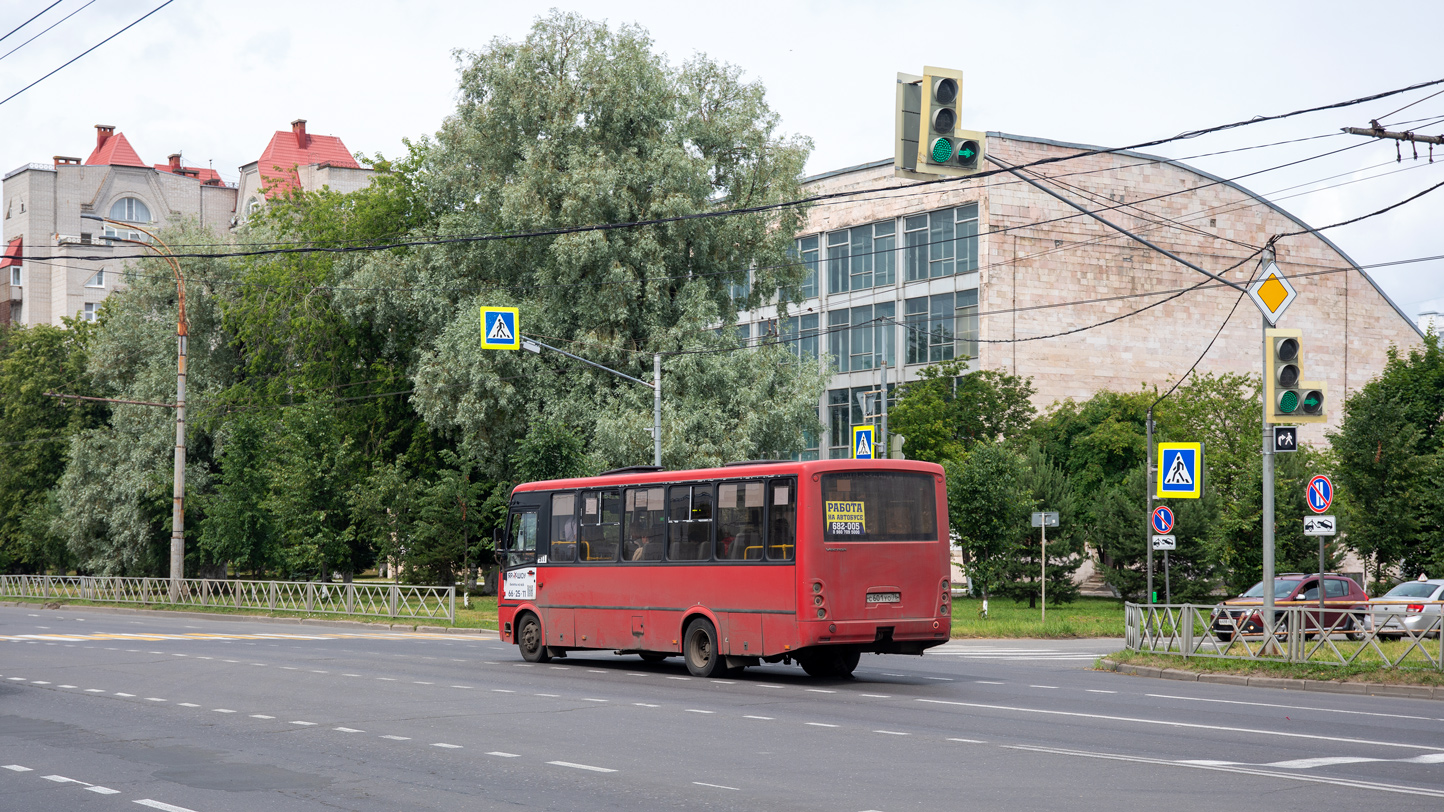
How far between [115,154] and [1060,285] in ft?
273

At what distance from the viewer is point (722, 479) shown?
20250 mm

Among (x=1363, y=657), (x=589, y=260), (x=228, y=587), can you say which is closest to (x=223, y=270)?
(x=228, y=587)

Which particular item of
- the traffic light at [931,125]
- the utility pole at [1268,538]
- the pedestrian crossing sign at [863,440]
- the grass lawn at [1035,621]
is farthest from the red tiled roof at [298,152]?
the traffic light at [931,125]

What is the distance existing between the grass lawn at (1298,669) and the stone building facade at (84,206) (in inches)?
3567

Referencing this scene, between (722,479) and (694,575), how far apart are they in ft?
4.82

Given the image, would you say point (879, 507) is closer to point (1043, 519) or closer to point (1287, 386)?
point (1287, 386)

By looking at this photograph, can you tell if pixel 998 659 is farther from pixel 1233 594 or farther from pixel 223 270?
pixel 223 270

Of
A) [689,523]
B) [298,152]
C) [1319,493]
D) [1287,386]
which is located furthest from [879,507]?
[298,152]

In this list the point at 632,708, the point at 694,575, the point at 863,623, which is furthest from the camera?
the point at 694,575

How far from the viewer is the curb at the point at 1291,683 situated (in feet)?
59.1

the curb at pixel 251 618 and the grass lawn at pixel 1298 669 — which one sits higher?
the grass lawn at pixel 1298 669

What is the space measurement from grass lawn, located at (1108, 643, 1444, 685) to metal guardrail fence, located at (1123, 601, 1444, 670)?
0.10 metres

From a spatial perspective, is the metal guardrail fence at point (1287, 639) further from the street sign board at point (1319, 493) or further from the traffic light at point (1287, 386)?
the street sign board at point (1319, 493)

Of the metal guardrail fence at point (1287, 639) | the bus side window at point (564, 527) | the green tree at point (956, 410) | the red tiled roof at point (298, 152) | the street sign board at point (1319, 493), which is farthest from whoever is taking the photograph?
the red tiled roof at point (298, 152)
